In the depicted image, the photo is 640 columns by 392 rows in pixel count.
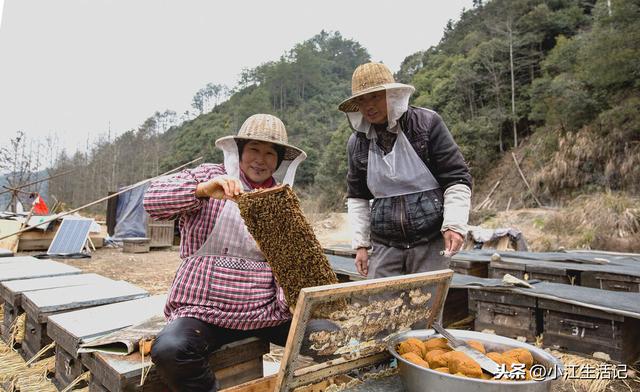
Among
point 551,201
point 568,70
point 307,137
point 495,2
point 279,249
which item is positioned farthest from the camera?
point 307,137

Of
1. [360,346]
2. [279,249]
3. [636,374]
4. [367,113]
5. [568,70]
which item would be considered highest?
[568,70]

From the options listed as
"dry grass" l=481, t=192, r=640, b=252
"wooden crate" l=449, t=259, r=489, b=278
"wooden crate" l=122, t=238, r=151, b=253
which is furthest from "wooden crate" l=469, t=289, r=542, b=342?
"wooden crate" l=122, t=238, r=151, b=253

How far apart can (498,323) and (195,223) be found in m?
2.97

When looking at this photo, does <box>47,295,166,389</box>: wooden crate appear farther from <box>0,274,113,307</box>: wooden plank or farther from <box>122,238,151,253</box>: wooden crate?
<box>122,238,151,253</box>: wooden crate

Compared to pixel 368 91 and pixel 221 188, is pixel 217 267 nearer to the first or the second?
pixel 221 188

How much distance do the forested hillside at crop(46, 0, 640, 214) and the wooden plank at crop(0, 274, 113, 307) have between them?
17036 mm

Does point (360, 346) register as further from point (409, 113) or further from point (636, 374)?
point (636, 374)

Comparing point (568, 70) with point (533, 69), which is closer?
point (568, 70)

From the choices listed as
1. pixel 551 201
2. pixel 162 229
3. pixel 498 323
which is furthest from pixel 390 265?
pixel 551 201

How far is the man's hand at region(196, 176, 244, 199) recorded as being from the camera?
1.86 meters

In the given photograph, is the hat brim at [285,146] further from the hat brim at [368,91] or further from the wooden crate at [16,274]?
the wooden crate at [16,274]

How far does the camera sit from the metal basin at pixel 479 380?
113 centimetres

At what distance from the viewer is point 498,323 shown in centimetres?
363

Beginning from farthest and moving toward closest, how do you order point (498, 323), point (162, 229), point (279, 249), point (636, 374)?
point (162, 229), point (498, 323), point (636, 374), point (279, 249)
